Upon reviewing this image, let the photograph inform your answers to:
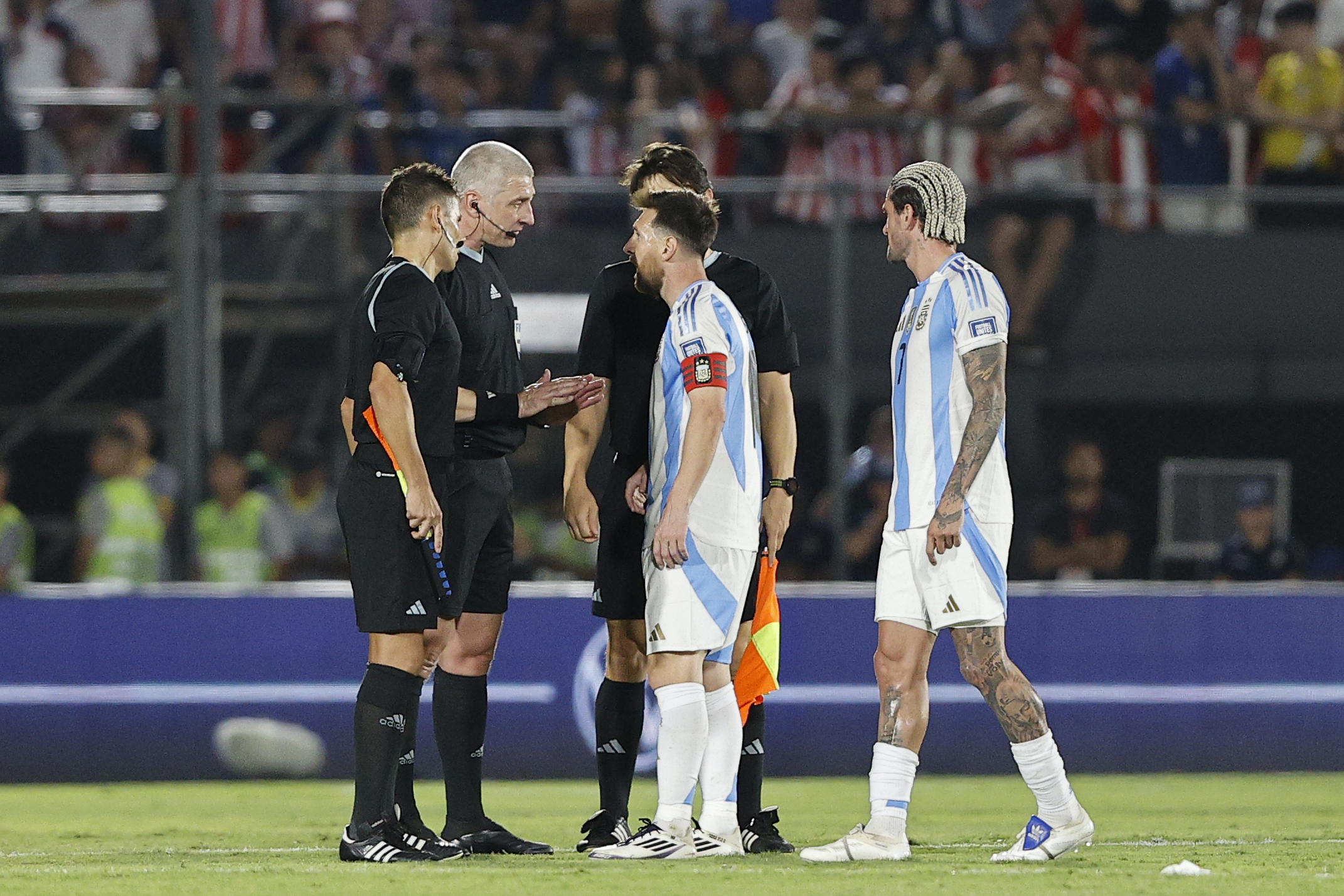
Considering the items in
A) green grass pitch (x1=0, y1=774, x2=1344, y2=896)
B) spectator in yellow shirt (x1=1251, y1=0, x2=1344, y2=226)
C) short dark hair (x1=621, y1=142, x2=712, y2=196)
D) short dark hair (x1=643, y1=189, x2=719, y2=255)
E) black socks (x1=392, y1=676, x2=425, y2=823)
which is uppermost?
spectator in yellow shirt (x1=1251, y1=0, x2=1344, y2=226)

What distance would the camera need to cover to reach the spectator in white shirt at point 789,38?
46.8ft

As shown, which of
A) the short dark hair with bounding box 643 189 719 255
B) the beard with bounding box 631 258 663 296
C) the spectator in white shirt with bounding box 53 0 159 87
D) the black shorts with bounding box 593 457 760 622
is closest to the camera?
the short dark hair with bounding box 643 189 719 255

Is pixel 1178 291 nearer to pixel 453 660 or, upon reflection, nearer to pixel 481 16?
pixel 481 16

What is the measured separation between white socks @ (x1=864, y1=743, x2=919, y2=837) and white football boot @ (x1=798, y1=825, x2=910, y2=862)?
0.03 m

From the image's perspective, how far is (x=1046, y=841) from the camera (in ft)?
19.7

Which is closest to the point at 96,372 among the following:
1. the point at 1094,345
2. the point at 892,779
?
the point at 1094,345

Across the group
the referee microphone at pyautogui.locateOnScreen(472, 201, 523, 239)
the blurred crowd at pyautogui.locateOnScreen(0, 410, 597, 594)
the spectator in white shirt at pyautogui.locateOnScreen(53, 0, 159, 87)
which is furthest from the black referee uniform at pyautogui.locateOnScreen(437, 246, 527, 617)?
the spectator in white shirt at pyautogui.locateOnScreen(53, 0, 159, 87)

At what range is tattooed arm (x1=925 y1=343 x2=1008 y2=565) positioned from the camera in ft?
19.3

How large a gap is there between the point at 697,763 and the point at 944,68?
27.6ft

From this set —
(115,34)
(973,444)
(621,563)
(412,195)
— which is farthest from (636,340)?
(115,34)

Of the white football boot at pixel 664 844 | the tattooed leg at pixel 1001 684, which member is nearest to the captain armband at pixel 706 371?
the tattooed leg at pixel 1001 684

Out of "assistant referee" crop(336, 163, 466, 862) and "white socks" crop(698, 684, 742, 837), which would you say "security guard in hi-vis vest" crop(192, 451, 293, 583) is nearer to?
"assistant referee" crop(336, 163, 466, 862)

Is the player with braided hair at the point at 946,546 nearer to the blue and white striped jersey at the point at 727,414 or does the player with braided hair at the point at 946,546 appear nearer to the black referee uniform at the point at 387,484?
the blue and white striped jersey at the point at 727,414

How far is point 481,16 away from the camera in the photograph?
15305mm
